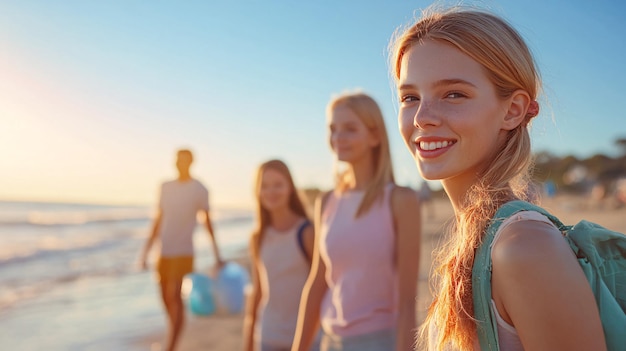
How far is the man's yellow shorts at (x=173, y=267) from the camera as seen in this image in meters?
6.94

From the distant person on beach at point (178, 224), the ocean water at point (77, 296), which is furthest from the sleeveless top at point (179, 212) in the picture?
the ocean water at point (77, 296)

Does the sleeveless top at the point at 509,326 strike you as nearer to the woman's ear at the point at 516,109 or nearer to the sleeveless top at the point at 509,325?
the sleeveless top at the point at 509,325

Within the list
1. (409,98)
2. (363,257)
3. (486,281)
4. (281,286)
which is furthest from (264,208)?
(486,281)

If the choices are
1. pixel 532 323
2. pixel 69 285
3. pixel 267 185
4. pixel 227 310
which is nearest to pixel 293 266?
pixel 267 185

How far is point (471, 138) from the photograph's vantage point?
1343mm

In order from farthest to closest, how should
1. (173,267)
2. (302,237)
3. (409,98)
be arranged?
(173,267)
(302,237)
(409,98)

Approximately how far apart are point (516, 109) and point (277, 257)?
109 inches

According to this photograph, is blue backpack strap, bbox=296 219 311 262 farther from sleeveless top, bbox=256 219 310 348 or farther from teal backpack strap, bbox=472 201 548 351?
teal backpack strap, bbox=472 201 548 351

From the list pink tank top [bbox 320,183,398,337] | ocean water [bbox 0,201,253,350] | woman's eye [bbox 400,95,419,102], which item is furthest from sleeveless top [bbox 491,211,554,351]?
ocean water [bbox 0,201,253,350]

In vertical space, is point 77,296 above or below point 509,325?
below

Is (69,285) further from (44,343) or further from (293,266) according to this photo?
(293,266)

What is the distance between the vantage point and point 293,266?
154 inches

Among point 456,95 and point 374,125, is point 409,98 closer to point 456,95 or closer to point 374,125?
point 456,95

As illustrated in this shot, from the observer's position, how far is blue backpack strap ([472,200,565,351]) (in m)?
1.13
